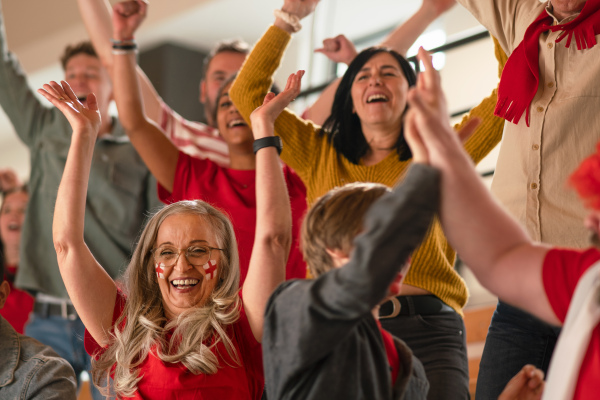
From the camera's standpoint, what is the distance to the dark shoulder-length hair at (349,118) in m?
2.21

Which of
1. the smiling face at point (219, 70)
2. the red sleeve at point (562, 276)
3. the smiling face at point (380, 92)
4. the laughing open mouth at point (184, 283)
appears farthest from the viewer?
the smiling face at point (219, 70)

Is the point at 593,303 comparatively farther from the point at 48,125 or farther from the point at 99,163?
the point at 48,125

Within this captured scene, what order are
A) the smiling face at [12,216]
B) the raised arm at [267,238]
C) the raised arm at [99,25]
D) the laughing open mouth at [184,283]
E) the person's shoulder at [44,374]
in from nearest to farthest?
1. the raised arm at [267,238]
2. the laughing open mouth at [184,283]
3. the person's shoulder at [44,374]
4. the raised arm at [99,25]
5. the smiling face at [12,216]

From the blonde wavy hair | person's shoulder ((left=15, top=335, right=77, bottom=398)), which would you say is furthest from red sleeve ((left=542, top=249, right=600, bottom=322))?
person's shoulder ((left=15, top=335, right=77, bottom=398))

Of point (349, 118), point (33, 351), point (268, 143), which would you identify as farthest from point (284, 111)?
point (33, 351)

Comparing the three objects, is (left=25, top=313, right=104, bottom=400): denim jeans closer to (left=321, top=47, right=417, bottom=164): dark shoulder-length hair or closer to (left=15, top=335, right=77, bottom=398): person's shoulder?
(left=15, top=335, right=77, bottom=398): person's shoulder

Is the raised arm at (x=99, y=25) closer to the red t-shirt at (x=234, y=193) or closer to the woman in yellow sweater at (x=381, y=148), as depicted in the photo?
the red t-shirt at (x=234, y=193)

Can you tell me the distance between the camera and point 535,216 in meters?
1.81

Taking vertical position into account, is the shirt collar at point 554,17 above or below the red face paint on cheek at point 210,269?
above

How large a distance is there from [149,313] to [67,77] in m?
1.67

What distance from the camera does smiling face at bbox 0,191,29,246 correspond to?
371cm

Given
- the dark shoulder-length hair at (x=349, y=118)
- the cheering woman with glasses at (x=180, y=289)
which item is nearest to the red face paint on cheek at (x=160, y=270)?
the cheering woman with glasses at (x=180, y=289)

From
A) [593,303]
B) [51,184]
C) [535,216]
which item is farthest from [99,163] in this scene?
[593,303]

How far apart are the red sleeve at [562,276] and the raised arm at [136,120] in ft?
5.11
